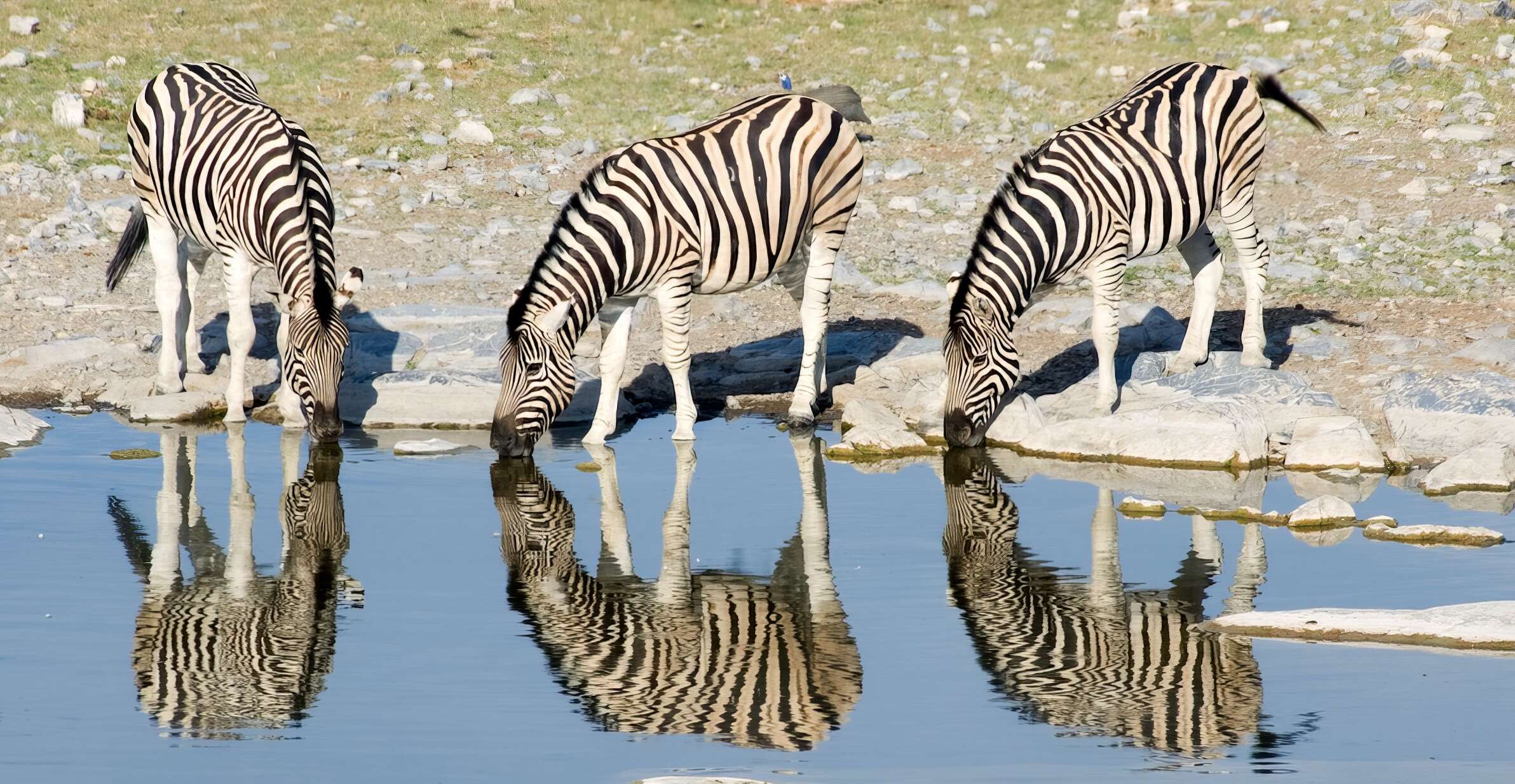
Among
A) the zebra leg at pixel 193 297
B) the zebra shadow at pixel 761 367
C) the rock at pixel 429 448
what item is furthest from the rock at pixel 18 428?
the zebra shadow at pixel 761 367

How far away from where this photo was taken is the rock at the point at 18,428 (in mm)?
11117

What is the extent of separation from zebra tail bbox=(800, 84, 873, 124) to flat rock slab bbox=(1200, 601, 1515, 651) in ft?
43.8

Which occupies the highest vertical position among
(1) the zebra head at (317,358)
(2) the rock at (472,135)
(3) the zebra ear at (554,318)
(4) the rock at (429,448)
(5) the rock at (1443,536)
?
(2) the rock at (472,135)

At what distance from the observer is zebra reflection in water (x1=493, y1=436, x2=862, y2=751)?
6.59 m

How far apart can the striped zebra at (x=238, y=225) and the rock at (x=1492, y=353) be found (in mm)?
7678

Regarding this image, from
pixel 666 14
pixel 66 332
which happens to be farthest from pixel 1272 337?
pixel 666 14

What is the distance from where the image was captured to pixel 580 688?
6.80 meters

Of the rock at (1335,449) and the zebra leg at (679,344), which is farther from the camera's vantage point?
the zebra leg at (679,344)

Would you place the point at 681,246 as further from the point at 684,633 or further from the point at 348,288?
the point at 684,633

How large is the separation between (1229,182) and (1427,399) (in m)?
2.10

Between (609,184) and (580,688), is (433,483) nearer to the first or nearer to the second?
(609,184)

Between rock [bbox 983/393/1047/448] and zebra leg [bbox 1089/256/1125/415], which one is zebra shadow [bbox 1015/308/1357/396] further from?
rock [bbox 983/393/1047/448]

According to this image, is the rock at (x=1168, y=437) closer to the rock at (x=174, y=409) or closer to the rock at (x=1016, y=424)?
the rock at (x=1016, y=424)

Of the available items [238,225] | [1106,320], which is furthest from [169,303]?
[1106,320]
